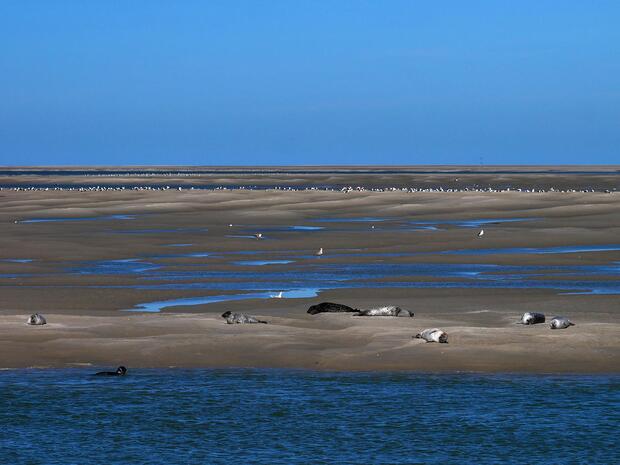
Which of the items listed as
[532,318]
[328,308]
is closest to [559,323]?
[532,318]

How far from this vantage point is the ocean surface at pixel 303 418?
11.2m

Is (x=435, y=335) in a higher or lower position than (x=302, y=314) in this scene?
lower

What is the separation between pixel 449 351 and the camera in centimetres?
1566

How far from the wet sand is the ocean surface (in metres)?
0.77

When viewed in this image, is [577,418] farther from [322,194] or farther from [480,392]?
[322,194]

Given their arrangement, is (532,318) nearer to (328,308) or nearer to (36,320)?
(328,308)

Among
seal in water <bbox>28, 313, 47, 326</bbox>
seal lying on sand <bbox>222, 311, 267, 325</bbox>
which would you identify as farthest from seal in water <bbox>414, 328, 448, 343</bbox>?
seal in water <bbox>28, 313, 47, 326</bbox>

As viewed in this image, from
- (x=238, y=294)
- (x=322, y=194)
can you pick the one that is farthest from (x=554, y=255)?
(x=322, y=194)

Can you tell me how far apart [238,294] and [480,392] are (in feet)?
30.9

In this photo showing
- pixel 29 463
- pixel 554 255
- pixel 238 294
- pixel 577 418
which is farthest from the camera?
pixel 554 255

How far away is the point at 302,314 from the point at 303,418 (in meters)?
6.60

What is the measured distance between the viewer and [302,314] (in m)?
19.1

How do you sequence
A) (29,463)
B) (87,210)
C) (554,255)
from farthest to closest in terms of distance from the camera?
(87,210) → (554,255) → (29,463)

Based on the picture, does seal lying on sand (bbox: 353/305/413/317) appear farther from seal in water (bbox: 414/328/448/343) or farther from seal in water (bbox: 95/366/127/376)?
seal in water (bbox: 95/366/127/376)
